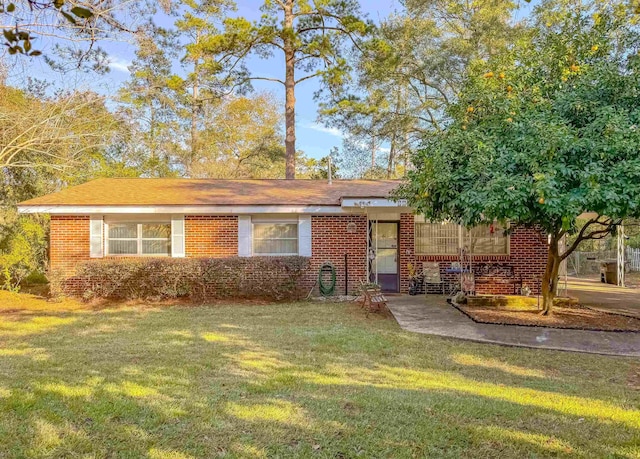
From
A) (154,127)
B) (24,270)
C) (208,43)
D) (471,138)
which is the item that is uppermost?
(208,43)

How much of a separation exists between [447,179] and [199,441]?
5.26 meters

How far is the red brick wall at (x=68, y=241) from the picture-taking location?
38.8 ft

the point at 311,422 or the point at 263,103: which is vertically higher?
the point at 263,103

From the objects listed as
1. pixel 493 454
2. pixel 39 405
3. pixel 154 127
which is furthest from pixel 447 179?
pixel 154 127

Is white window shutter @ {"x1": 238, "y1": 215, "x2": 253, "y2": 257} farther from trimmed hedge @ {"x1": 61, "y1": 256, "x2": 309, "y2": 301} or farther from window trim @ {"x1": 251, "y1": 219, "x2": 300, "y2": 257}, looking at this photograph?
trimmed hedge @ {"x1": 61, "y1": 256, "x2": 309, "y2": 301}

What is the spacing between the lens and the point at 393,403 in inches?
167

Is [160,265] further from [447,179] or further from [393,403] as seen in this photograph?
[393,403]

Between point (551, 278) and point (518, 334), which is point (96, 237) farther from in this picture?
point (551, 278)

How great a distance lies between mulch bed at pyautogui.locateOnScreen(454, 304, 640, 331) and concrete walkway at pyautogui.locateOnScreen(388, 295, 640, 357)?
237 mm

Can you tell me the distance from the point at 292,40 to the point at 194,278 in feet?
41.1

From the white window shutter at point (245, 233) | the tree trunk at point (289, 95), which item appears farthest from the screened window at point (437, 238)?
the tree trunk at point (289, 95)

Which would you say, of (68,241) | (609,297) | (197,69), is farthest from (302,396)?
(197,69)

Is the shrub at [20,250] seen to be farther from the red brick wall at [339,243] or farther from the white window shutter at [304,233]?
the red brick wall at [339,243]

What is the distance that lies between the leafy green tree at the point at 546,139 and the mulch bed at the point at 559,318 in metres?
1.61
